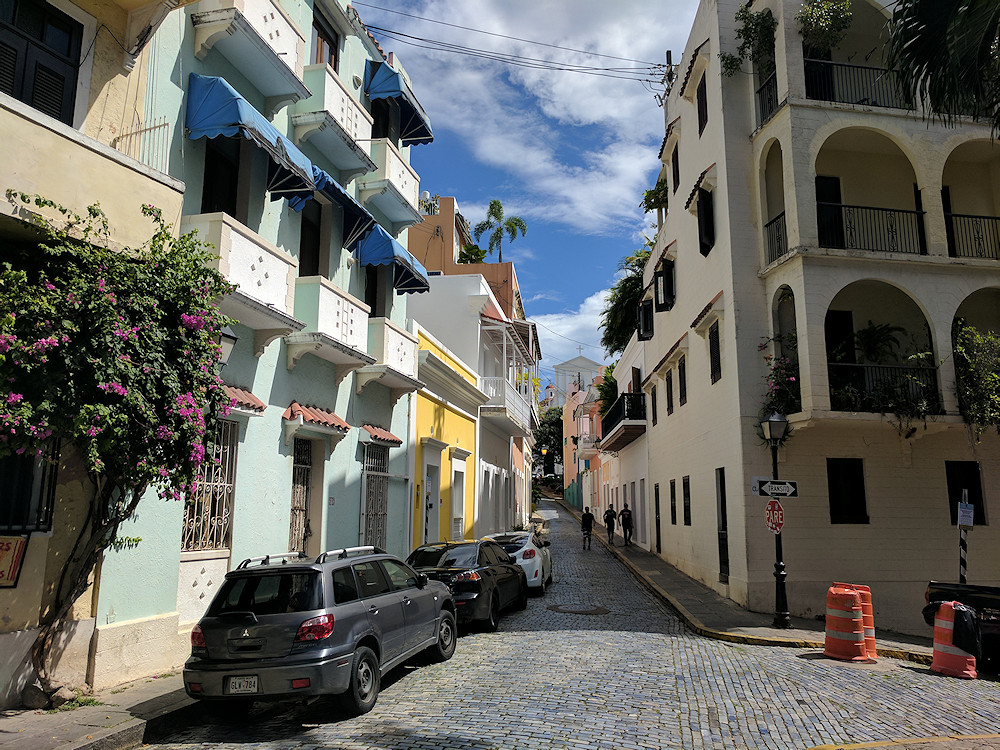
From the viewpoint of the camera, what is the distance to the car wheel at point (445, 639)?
944 centimetres

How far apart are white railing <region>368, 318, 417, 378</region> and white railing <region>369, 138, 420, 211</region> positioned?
3.01 m

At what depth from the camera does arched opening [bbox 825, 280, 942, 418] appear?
555 inches

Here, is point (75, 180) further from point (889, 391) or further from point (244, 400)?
point (889, 391)

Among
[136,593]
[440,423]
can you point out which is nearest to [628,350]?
[440,423]

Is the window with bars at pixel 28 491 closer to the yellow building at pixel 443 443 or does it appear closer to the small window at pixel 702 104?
the yellow building at pixel 443 443

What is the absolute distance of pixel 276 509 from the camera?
36.4ft

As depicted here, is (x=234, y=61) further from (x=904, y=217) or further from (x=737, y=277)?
(x=904, y=217)

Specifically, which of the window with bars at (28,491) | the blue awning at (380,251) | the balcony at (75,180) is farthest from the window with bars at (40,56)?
the blue awning at (380,251)

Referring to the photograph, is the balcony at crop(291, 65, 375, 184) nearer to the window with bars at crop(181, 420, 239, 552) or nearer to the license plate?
the window with bars at crop(181, 420, 239, 552)

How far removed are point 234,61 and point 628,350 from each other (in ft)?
84.7

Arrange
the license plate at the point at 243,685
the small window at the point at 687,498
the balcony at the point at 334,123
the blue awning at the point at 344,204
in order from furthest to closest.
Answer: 1. the small window at the point at 687,498
2. the balcony at the point at 334,123
3. the blue awning at the point at 344,204
4. the license plate at the point at 243,685

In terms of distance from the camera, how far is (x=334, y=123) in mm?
12227

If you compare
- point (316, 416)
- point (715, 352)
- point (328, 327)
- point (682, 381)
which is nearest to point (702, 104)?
point (715, 352)

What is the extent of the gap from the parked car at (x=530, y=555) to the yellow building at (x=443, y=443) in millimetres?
2483
